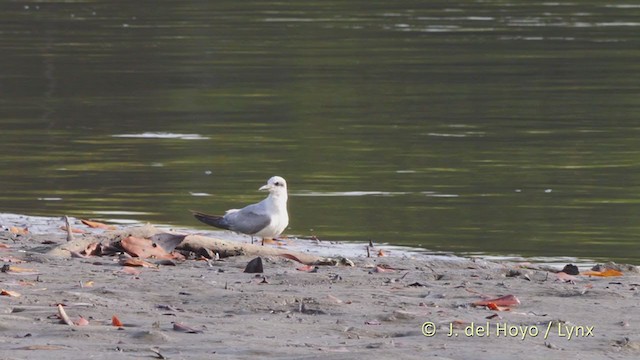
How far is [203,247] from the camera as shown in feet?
31.0

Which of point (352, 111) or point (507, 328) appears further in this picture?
point (352, 111)

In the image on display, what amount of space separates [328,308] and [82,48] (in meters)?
21.1

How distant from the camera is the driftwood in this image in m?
9.22

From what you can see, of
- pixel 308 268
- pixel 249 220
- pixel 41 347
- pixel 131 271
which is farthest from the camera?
pixel 249 220

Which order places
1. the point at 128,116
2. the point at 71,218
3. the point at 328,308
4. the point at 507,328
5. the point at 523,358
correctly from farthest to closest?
1. the point at 128,116
2. the point at 71,218
3. the point at 328,308
4. the point at 507,328
5. the point at 523,358

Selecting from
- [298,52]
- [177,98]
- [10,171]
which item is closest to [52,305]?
[10,171]

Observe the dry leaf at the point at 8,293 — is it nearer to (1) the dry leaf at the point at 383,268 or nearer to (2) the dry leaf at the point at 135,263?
(2) the dry leaf at the point at 135,263

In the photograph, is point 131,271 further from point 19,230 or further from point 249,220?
point 19,230

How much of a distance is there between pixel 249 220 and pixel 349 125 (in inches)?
314

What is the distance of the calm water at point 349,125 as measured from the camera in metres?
12.7

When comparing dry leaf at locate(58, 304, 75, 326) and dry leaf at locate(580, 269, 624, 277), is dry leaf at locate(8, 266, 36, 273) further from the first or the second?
dry leaf at locate(580, 269, 624, 277)

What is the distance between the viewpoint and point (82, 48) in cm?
2762

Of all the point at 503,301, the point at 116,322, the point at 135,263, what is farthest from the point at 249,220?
the point at 116,322

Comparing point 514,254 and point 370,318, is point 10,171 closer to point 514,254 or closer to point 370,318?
point 514,254
